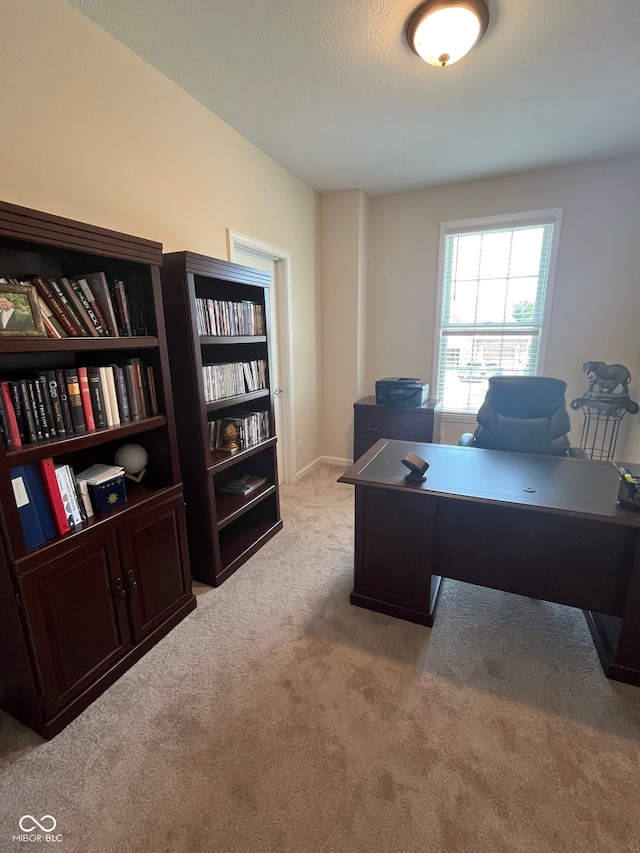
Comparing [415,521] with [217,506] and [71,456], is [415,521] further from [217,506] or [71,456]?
[71,456]

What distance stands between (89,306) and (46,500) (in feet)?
2.49

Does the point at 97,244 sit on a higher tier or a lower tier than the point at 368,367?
higher

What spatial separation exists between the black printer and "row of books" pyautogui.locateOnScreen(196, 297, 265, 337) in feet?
4.56

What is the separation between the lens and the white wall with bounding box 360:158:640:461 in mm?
3113

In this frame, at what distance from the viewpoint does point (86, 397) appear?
1527 mm

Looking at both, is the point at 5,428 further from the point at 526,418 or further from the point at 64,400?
the point at 526,418

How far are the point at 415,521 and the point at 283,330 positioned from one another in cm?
216

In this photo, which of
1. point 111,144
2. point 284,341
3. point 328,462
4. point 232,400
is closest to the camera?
point 111,144

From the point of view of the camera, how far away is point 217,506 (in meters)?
2.39

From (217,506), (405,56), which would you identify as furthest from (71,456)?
(405,56)

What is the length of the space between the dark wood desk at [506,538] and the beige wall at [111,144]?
1712 mm

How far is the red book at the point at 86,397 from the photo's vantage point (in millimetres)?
1508

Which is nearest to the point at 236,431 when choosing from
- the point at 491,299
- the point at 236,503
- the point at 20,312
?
the point at 236,503

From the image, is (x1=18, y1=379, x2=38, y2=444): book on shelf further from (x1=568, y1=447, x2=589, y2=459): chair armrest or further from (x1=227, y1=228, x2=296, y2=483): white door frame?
(x1=568, y1=447, x2=589, y2=459): chair armrest
